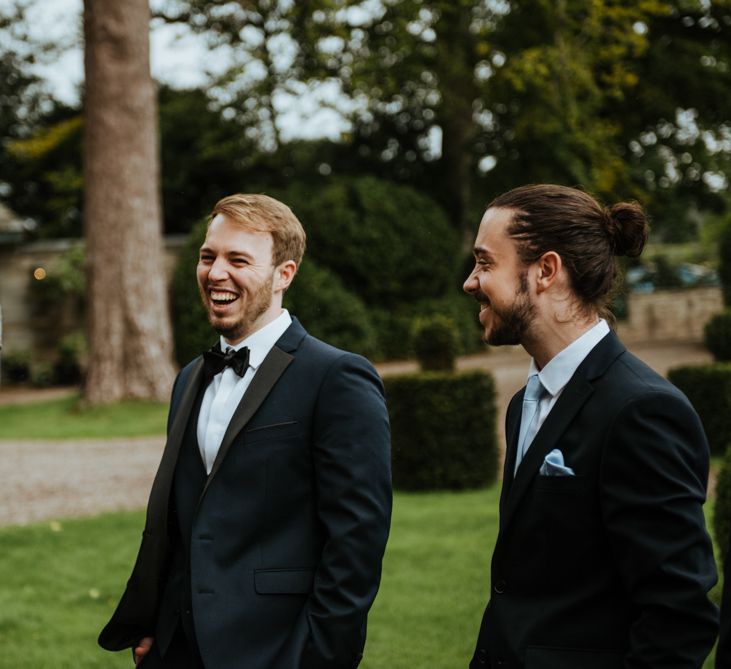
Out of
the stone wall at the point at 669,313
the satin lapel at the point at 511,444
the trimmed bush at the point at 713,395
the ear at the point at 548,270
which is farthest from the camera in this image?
the stone wall at the point at 669,313

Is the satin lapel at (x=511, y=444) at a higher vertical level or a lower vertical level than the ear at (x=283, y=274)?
lower

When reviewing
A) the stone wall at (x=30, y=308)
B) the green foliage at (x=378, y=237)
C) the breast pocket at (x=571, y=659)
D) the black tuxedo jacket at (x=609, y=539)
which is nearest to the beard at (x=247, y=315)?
the black tuxedo jacket at (x=609, y=539)

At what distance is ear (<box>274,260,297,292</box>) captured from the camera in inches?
112

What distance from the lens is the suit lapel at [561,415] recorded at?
2.19 metres

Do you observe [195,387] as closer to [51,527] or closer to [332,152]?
[51,527]

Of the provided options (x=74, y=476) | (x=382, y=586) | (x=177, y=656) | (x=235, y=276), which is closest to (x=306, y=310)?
(x=74, y=476)

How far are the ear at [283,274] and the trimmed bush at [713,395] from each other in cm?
866

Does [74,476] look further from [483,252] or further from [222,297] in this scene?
[483,252]

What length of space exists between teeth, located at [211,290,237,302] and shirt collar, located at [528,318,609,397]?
0.94 m

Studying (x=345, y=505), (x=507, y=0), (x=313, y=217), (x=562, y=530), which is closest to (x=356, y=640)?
(x=345, y=505)

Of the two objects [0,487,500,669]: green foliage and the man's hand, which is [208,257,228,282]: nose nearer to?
the man's hand

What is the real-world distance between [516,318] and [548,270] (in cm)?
13

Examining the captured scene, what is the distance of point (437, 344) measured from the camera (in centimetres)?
980

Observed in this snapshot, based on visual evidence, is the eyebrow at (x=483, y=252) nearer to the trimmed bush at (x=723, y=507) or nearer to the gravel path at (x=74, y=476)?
the trimmed bush at (x=723, y=507)
